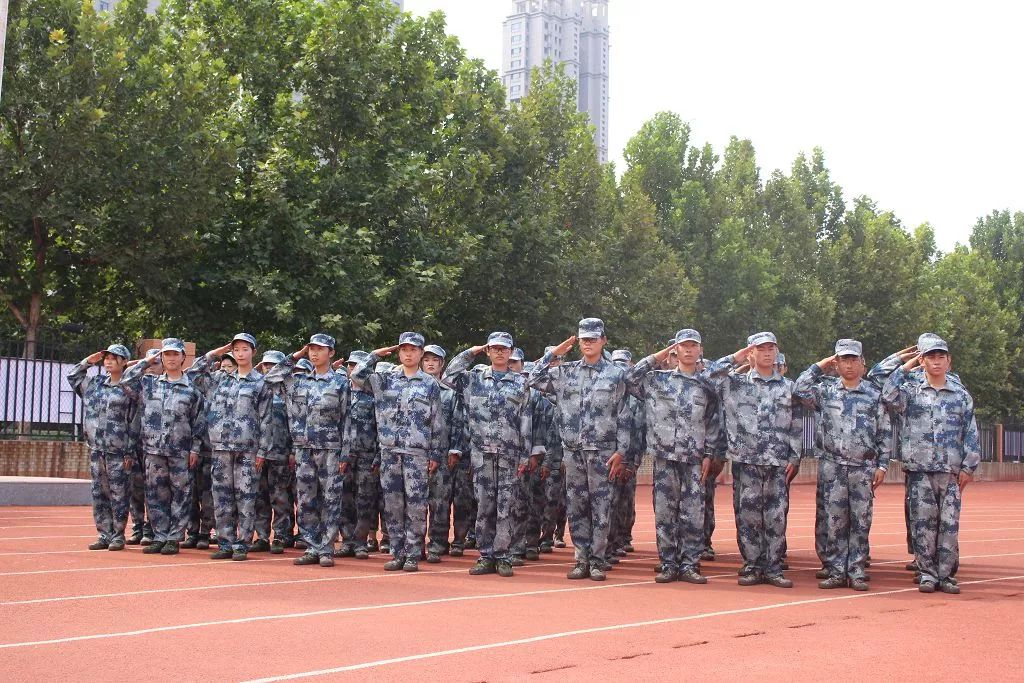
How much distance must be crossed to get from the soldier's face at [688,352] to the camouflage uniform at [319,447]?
118 inches

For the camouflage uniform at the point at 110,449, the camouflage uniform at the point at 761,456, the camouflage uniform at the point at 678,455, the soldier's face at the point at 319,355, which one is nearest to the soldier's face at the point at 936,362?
the camouflage uniform at the point at 761,456

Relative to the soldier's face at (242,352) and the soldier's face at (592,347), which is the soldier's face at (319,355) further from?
the soldier's face at (592,347)

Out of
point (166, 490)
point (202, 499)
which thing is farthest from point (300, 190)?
point (166, 490)

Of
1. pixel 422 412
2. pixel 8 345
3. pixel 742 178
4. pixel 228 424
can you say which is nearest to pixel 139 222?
pixel 8 345

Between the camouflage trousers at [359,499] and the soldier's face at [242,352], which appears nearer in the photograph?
the soldier's face at [242,352]

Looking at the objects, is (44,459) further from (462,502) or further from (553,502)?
(553,502)

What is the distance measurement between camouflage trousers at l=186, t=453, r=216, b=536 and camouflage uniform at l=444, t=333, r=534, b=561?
300 cm

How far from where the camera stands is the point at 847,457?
9.53m

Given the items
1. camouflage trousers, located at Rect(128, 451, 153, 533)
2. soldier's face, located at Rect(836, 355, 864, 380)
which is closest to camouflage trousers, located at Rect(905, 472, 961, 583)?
soldier's face, located at Rect(836, 355, 864, 380)

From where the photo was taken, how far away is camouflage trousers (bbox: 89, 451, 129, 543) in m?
11.1

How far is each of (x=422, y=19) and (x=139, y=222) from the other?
26.6 ft

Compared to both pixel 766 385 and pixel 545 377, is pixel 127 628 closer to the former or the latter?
pixel 545 377

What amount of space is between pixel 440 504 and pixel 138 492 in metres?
3.00

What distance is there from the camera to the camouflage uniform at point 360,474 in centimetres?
1096
